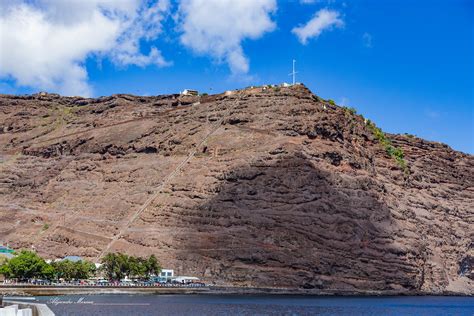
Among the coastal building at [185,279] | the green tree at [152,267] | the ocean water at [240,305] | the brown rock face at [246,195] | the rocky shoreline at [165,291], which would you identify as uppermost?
the brown rock face at [246,195]

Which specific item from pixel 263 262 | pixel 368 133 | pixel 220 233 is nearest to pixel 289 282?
pixel 263 262

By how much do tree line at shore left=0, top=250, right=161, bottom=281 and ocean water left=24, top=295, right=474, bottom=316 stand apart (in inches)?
375

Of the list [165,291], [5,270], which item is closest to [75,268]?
[5,270]

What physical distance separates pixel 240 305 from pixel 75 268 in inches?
1411

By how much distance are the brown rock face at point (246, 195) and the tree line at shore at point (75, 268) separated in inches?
210

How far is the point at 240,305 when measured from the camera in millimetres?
92750

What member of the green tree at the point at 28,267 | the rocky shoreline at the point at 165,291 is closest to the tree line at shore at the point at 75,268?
the green tree at the point at 28,267

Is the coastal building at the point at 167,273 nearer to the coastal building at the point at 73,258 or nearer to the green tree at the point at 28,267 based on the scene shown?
the coastal building at the point at 73,258

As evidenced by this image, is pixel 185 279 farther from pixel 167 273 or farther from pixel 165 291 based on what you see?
pixel 165 291

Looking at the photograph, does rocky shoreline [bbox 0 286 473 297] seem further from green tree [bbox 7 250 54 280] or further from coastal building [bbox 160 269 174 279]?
green tree [bbox 7 250 54 280]

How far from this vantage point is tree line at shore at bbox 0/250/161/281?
116m

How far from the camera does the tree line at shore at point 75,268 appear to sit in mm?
116312

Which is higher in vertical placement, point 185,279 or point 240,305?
point 185,279

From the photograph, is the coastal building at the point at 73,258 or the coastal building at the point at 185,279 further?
the coastal building at the point at 73,258
